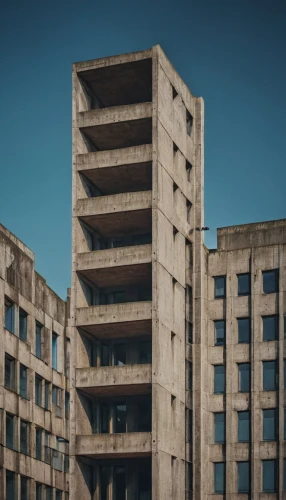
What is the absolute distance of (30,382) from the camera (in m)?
77.1

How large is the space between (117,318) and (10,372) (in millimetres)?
8631

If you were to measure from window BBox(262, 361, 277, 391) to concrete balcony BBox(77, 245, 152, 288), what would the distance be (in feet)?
36.2

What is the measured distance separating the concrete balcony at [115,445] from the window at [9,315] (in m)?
9.23

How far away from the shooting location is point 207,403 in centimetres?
7750

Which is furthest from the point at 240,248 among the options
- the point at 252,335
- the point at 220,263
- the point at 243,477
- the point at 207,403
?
the point at 243,477

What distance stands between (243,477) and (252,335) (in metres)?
10.4

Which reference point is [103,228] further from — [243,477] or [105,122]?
[243,477]

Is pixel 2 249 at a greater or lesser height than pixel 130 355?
greater

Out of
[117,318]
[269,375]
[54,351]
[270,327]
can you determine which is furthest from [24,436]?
[270,327]

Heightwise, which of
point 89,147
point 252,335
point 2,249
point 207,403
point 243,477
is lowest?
point 243,477

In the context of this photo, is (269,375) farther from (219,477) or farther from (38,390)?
(38,390)

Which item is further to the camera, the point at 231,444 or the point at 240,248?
the point at 240,248

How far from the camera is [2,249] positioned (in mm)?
72000

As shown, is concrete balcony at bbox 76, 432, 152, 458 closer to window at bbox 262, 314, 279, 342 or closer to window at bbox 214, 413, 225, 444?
window at bbox 214, 413, 225, 444
